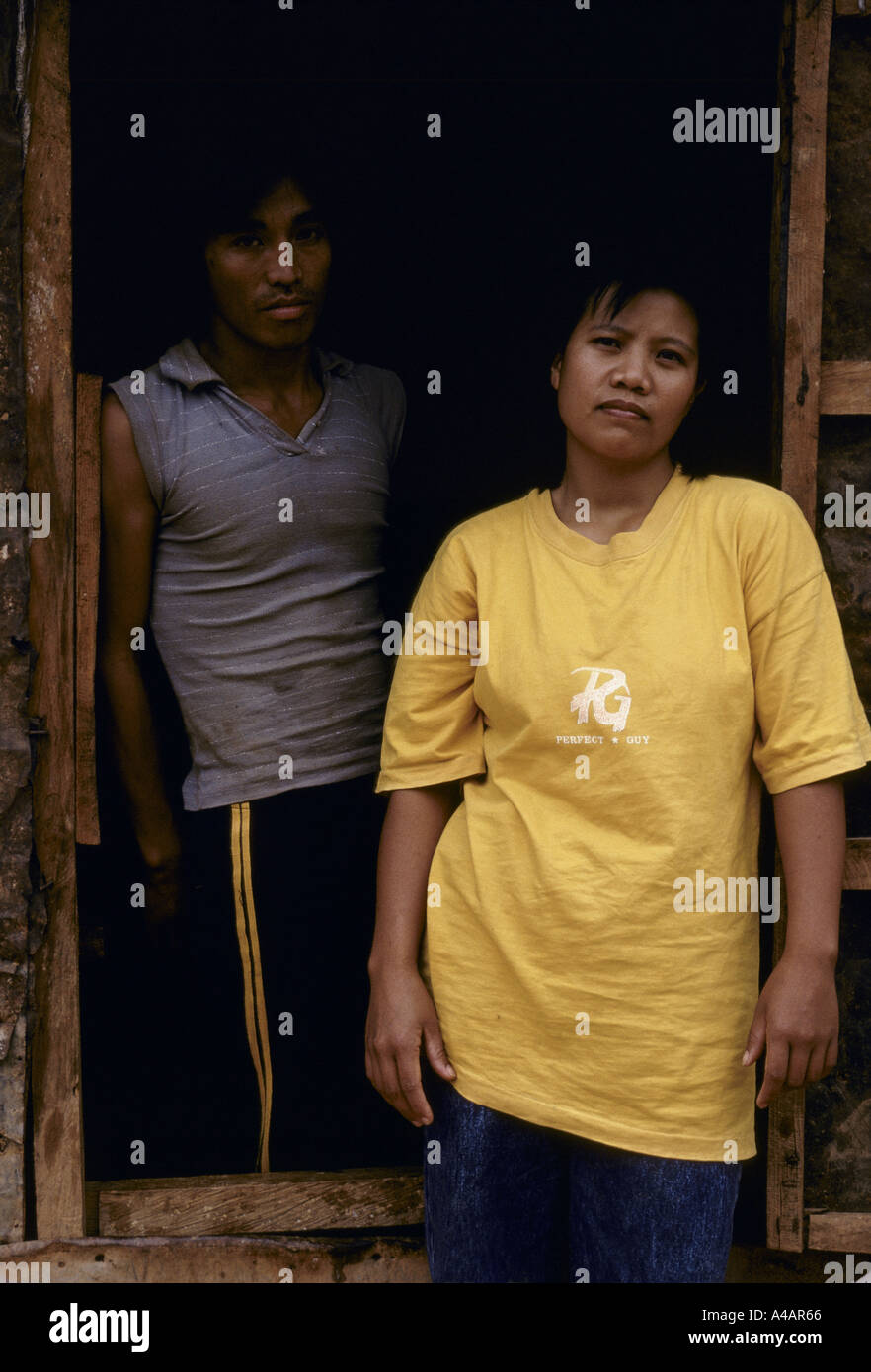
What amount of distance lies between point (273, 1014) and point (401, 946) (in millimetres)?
572

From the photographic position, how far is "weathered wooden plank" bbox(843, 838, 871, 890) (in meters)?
1.95

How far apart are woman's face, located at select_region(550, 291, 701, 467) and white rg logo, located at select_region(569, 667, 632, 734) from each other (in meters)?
0.33

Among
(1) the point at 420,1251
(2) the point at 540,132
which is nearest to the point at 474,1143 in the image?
(1) the point at 420,1251

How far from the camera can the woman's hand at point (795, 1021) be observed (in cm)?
161

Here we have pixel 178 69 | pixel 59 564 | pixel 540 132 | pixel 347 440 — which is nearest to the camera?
pixel 59 564

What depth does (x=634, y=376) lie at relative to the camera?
1.62 meters

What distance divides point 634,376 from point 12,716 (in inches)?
47.6

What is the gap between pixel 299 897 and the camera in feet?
7.18

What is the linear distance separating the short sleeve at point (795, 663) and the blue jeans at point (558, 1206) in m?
0.60

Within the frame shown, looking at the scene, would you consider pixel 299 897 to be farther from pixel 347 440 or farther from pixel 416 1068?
pixel 347 440

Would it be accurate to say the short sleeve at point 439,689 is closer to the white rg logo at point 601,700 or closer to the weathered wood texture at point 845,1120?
the white rg logo at point 601,700

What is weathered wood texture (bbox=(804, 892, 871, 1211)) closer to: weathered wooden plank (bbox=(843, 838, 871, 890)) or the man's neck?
weathered wooden plank (bbox=(843, 838, 871, 890))

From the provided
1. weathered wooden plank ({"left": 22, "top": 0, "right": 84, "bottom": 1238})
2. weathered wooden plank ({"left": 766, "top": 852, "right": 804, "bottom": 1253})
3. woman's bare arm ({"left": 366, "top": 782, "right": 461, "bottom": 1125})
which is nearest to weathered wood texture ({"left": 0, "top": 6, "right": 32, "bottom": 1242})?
weathered wooden plank ({"left": 22, "top": 0, "right": 84, "bottom": 1238})

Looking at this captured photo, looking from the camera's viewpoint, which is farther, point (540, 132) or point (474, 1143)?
point (540, 132)
